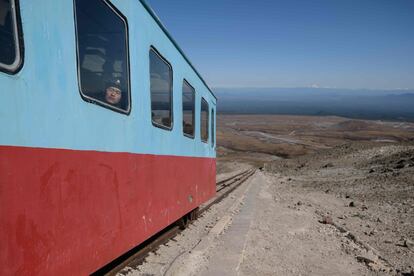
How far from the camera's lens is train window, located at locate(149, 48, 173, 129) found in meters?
5.50

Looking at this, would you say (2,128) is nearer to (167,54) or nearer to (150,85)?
(150,85)

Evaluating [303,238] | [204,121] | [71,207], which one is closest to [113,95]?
[71,207]

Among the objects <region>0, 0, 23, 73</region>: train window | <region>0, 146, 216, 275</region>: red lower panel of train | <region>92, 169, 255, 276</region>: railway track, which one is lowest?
<region>92, 169, 255, 276</region>: railway track

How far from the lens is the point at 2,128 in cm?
262

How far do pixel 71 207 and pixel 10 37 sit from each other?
1382mm

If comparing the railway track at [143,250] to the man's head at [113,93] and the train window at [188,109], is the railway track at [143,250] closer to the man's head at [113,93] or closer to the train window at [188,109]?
the train window at [188,109]

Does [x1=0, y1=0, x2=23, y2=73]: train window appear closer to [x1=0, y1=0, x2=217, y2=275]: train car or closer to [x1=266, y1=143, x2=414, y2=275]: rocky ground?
[x1=0, y1=0, x2=217, y2=275]: train car

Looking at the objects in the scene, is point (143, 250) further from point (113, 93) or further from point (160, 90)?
point (113, 93)

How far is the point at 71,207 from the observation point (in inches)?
135

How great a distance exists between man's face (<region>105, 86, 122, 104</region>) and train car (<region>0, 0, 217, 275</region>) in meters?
0.01

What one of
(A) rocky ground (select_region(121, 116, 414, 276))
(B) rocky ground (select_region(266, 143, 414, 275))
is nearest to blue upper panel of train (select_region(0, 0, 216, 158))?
(A) rocky ground (select_region(121, 116, 414, 276))

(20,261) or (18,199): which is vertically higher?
(18,199)

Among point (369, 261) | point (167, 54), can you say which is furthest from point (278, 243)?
point (167, 54)

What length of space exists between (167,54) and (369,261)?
4.61 m
